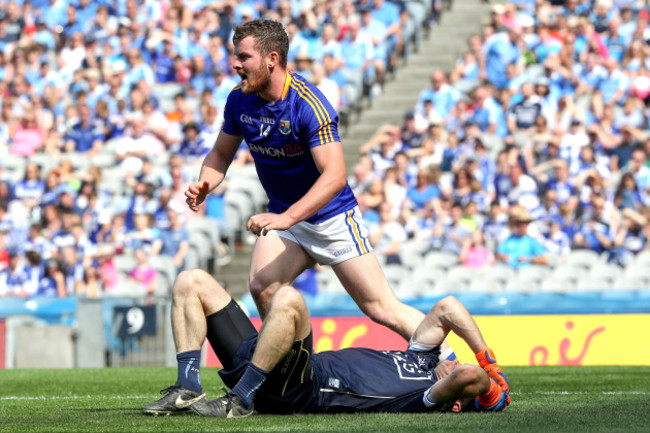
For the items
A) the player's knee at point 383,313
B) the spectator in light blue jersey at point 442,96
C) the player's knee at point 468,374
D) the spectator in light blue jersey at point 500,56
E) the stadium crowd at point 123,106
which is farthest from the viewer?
the spectator in light blue jersey at point 500,56

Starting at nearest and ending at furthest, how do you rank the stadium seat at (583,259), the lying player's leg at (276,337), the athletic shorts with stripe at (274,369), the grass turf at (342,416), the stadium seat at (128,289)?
the grass turf at (342,416), the lying player's leg at (276,337), the athletic shorts with stripe at (274,369), the stadium seat at (583,259), the stadium seat at (128,289)

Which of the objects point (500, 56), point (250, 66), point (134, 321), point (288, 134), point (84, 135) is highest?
point (500, 56)

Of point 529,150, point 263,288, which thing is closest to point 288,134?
point 263,288

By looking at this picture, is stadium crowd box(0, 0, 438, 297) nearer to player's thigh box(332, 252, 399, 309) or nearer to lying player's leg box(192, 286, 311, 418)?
player's thigh box(332, 252, 399, 309)

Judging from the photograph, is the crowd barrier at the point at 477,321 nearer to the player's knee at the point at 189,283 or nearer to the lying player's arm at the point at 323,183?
the lying player's arm at the point at 323,183

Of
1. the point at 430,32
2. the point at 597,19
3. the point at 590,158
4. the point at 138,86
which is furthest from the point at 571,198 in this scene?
the point at 138,86

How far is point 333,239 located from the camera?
729 centimetres

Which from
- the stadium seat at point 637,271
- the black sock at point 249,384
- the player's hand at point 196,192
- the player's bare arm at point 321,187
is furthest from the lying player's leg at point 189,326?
the stadium seat at point 637,271

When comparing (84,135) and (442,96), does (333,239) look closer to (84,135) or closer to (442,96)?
(442,96)

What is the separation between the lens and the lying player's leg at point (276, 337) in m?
5.99

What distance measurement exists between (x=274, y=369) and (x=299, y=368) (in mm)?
132

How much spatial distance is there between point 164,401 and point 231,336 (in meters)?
0.52

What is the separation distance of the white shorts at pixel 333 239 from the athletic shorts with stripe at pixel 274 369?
971 mm

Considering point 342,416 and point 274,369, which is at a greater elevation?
point 274,369
